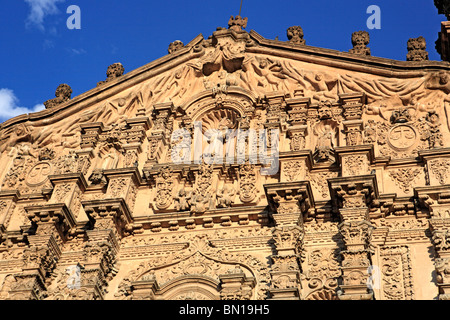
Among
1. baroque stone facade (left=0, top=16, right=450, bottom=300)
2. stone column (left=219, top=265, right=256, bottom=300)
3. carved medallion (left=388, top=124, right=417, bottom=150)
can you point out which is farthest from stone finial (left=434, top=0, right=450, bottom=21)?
stone column (left=219, top=265, right=256, bottom=300)

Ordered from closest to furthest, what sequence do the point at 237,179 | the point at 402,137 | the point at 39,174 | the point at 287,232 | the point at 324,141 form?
the point at 287,232 → the point at 402,137 → the point at 237,179 → the point at 324,141 → the point at 39,174

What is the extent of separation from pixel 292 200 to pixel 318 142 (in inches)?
97.7

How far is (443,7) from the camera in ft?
76.0

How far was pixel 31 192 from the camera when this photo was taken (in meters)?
21.9

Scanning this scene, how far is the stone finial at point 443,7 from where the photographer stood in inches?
902

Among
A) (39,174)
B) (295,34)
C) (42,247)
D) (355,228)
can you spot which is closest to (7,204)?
(39,174)

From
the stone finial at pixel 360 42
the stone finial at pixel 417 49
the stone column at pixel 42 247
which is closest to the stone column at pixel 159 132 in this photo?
the stone column at pixel 42 247

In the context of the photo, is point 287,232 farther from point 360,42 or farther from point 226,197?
point 360,42

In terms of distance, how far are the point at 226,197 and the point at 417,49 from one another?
6.78 meters

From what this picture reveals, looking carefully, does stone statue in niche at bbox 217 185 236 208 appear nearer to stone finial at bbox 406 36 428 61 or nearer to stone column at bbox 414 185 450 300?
stone column at bbox 414 185 450 300

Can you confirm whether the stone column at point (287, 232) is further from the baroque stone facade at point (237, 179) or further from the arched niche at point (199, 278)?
the arched niche at point (199, 278)
